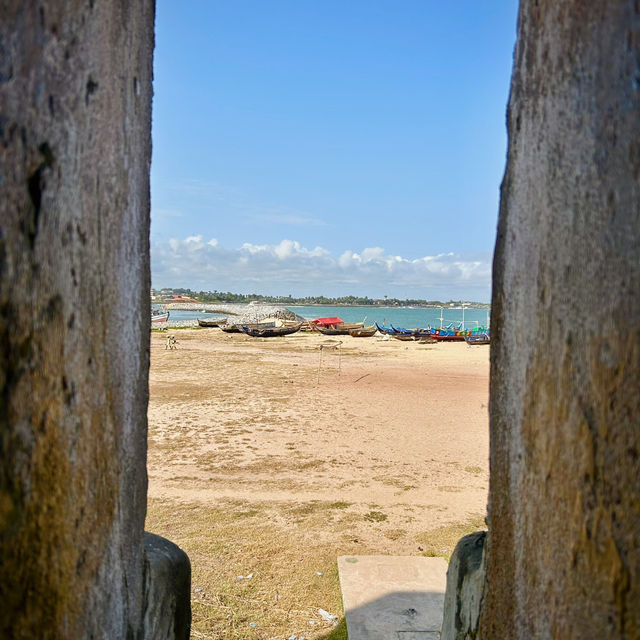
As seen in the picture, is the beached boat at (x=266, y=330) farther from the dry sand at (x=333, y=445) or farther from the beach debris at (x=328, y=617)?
the beach debris at (x=328, y=617)

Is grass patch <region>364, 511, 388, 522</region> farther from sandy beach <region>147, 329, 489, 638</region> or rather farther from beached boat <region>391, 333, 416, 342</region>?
beached boat <region>391, 333, 416, 342</region>

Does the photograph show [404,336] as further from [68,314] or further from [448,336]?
[68,314]

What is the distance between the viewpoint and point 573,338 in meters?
1.13

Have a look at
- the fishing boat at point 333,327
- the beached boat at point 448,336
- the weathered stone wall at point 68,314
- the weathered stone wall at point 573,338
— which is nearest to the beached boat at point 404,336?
the beached boat at point 448,336

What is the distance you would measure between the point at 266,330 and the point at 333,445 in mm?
27805

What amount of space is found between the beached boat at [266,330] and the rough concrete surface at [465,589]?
34.8 meters

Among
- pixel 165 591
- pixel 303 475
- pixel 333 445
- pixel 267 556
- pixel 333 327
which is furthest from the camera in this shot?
pixel 333 327

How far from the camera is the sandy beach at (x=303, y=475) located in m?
4.69

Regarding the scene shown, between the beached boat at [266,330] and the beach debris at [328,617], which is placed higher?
the beached boat at [266,330]

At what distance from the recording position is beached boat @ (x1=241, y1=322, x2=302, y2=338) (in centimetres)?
3638

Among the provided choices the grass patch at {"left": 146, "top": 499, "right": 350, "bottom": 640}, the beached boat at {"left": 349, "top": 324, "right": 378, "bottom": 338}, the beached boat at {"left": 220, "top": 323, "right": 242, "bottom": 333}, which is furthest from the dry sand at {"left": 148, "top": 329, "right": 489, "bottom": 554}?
the beached boat at {"left": 220, "top": 323, "right": 242, "bottom": 333}

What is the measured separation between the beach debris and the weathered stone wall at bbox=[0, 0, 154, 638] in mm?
2715

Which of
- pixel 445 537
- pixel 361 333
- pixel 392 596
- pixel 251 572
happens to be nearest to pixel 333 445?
pixel 445 537

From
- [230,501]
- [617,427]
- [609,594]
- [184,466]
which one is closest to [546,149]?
[617,427]
